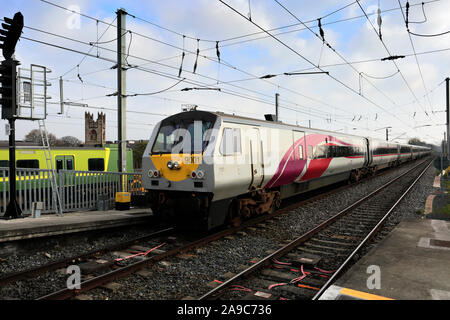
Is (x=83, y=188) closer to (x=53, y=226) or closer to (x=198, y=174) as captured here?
(x=53, y=226)

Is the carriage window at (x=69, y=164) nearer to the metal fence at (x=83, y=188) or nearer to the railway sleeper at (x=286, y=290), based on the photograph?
the metal fence at (x=83, y=188)

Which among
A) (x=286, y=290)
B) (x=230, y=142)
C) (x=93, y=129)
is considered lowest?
(x=286, y=290)

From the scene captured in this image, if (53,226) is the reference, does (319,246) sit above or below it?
below

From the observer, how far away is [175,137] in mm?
7906

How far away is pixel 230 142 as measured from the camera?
762 cm

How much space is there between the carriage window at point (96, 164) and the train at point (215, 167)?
8745 mm

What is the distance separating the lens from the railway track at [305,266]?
15.6 feet

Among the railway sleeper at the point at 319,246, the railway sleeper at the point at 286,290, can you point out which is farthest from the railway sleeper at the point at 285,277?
the railway sleeper at the point at 319,246

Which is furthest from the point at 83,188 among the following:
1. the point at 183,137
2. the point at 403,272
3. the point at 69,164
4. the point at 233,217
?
the point at 403,272

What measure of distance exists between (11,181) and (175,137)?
4371 millimetres

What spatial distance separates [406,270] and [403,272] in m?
0.13
